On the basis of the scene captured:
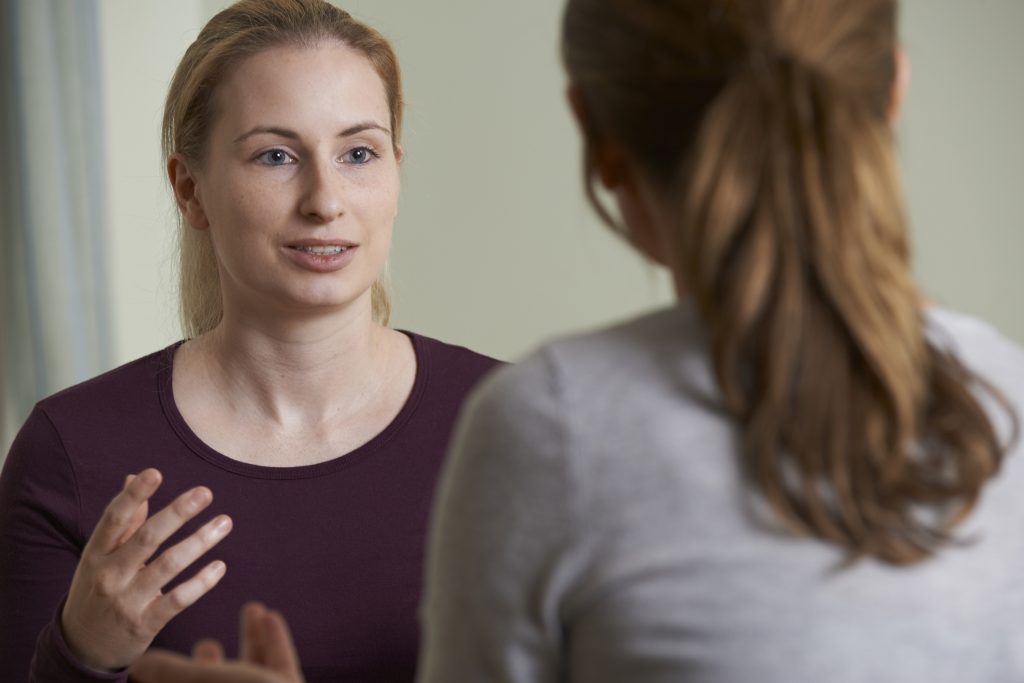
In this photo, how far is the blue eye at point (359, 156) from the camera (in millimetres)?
1622

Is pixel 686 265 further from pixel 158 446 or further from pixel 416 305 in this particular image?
pixel 416 305

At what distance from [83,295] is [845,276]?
8.50ft

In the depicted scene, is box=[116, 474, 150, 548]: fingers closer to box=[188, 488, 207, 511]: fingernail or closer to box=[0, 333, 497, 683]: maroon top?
box=[188, 488, 207, 511]: fingernail

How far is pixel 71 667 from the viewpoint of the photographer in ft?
4.37

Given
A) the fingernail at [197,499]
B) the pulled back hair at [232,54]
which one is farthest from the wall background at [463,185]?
the fingernail at [197,499]

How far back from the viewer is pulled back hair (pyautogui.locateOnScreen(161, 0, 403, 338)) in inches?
64.2

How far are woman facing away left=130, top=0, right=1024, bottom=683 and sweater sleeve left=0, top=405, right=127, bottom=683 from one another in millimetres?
986

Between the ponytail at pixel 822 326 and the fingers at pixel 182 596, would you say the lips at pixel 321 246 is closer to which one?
the fingers at pixel 182 596

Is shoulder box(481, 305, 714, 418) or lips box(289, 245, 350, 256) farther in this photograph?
lips box(289, 245, 350, 256)

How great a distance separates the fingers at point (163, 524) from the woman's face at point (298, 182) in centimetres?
43

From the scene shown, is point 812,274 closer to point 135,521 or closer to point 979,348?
point 979,348

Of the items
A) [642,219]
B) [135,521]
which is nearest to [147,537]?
[135,521]

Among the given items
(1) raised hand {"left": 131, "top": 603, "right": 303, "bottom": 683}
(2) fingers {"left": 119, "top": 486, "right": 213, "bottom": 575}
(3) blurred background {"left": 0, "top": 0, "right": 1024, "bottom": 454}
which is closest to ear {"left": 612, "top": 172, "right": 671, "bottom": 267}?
(1) raised hand {"left": 131, "top": 603, "right": 303, "bottom": 683}

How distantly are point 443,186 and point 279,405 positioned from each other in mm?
1725
